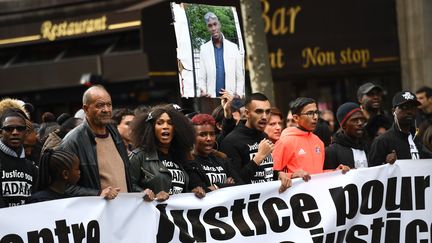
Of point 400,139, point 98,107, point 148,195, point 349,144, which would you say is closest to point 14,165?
point 98,107

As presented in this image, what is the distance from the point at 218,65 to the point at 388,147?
5.45 feet

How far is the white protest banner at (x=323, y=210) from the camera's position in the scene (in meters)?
7.95

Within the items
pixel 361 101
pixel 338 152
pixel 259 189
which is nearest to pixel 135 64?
pixel 361 101

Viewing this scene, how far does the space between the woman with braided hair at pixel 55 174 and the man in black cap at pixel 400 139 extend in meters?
3.03

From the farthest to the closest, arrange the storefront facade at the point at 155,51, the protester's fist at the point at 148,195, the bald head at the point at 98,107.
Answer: the storefront facade at the point at 155,51 → the bald head at the point at 98,107 → the protester's fist at the point at 148,195

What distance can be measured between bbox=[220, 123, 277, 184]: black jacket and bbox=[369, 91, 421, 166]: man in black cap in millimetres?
1054

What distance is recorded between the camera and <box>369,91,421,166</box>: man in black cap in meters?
9.48

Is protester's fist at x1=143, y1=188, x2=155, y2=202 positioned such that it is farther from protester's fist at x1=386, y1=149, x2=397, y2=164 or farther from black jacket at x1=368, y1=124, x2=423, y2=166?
black jacket at x1=368, y1=124, x2=423, y2=166

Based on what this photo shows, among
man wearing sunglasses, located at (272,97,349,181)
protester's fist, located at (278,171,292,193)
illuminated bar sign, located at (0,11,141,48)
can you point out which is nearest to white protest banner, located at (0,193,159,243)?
protester's fist, located at (278,171,292,193)

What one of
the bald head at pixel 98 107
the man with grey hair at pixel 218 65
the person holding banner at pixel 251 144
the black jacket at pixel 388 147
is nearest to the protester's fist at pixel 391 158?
the black jacket at pixel 388 147

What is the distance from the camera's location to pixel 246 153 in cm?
895

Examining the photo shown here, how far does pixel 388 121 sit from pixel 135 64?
6.88m

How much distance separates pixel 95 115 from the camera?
7766 millimetres

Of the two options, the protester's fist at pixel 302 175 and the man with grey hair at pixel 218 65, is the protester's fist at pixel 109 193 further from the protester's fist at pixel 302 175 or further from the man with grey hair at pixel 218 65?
the man with grey hair at pixel 218 65
